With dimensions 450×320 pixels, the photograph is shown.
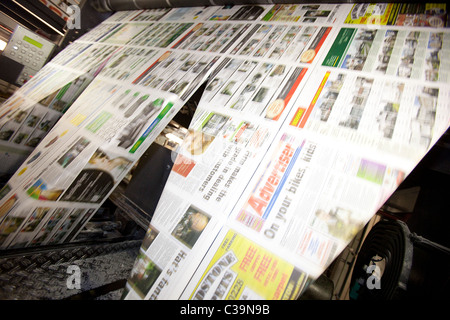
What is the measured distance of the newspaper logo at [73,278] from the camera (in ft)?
2.40

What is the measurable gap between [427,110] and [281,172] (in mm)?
481

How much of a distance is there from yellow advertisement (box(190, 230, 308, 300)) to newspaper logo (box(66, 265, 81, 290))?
552 mm

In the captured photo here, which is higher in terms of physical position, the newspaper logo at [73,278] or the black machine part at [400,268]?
the newspaper logo at [73,278]

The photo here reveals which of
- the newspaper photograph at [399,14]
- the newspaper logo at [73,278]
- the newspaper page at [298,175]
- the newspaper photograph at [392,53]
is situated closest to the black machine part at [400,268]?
the newspaper page at [298,175]

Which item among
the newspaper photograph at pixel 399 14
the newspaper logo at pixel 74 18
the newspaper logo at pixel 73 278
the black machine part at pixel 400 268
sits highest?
the newspaper logo at pixel 74 18

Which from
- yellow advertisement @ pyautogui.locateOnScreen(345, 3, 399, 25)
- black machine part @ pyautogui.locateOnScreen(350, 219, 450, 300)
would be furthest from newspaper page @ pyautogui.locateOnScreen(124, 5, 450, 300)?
black machine part @ pyautogui.locateOnScreen(350, 219, 450, 300)

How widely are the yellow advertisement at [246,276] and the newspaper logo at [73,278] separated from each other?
21.7 inches

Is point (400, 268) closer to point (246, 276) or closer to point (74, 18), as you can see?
point (246, 276)

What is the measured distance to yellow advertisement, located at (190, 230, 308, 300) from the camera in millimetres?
476

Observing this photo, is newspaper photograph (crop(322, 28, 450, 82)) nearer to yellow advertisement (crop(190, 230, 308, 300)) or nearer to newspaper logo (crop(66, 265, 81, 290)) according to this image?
yellow advertisement (crop(190, 230, 308, 300))

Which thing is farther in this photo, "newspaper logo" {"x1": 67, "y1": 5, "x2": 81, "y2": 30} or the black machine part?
"newspaper logo" {"x1": 67, "y1": 5, "x2": 81, "y2": 30}

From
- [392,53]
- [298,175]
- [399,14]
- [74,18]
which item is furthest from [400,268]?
[74,18]

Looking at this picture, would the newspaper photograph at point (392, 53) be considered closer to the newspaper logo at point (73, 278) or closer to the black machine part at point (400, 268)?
the black machine part at point (400, 268)

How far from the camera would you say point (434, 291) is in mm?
576
